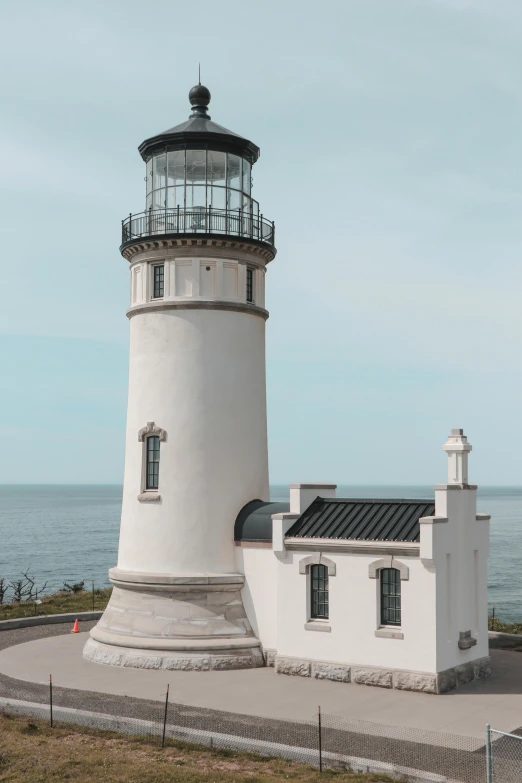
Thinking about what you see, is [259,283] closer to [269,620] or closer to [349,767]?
[269,620]

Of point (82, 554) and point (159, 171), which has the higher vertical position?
point (159, 171)

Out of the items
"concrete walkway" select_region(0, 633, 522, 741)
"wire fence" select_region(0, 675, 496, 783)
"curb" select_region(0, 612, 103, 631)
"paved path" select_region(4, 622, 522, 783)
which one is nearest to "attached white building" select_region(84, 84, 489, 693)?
"concrete walkway" select_region(0, 633, 522, 741)

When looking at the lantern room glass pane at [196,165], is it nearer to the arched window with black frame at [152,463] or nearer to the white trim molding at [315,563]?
the arched window with black frame at [152,463]

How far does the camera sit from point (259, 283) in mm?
28562

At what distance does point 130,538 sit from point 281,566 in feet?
16.8

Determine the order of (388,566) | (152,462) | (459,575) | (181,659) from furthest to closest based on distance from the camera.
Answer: (152,462), (181,659), (459,575), (388,566)

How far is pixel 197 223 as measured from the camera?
27438 millimetres

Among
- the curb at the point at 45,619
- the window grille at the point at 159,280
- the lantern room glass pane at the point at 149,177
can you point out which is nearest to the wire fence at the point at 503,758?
the window grille at the point at 159,280

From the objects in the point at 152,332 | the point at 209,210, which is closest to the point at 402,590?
the point at 152,332

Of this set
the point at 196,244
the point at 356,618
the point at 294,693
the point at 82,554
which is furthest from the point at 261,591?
the point at 82,554

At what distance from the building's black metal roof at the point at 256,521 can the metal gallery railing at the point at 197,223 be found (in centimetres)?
835

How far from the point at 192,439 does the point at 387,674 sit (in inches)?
345

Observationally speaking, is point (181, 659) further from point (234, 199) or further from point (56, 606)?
point (234, 199)

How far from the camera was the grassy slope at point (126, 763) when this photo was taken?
16.2 m
